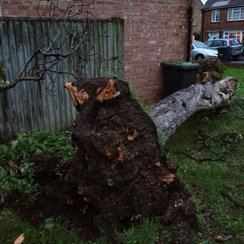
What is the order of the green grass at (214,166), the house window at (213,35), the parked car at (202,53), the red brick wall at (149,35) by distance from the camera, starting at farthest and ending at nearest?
the house window at (213,35) < the parked car at (202,53) < the red brick wall at (149,35) < the green grass at (214,166)

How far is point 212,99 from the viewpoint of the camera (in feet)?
22.9

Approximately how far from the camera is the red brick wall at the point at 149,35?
26.2 ft

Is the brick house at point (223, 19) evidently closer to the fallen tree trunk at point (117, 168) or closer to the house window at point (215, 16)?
the house window at point (215, 16)

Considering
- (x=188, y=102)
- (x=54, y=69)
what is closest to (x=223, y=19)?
(x=188, y=102)

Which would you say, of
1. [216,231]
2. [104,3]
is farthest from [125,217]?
[104,3]

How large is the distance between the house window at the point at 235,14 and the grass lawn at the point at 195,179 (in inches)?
1682

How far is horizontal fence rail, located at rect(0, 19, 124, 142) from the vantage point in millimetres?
5535

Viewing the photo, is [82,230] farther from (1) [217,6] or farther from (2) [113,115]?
(1) [217,6]

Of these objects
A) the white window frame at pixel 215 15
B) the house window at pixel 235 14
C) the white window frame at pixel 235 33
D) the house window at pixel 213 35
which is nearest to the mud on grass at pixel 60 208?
the white window frame at pixel 235 33

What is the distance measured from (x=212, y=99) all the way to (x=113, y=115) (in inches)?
153

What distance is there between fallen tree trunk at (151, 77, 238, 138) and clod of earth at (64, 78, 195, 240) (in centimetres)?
217

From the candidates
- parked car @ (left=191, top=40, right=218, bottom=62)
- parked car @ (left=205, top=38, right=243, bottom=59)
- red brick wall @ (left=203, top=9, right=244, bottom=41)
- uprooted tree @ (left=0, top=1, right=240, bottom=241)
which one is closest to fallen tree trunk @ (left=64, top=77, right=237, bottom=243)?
uprooted tree @ (left=0, top=1, right=240, bottom=241)

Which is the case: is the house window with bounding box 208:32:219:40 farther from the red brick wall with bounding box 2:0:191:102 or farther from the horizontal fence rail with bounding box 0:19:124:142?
the horizontal fence rail with bounding box 0:19:124:142

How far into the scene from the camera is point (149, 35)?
857 cm
